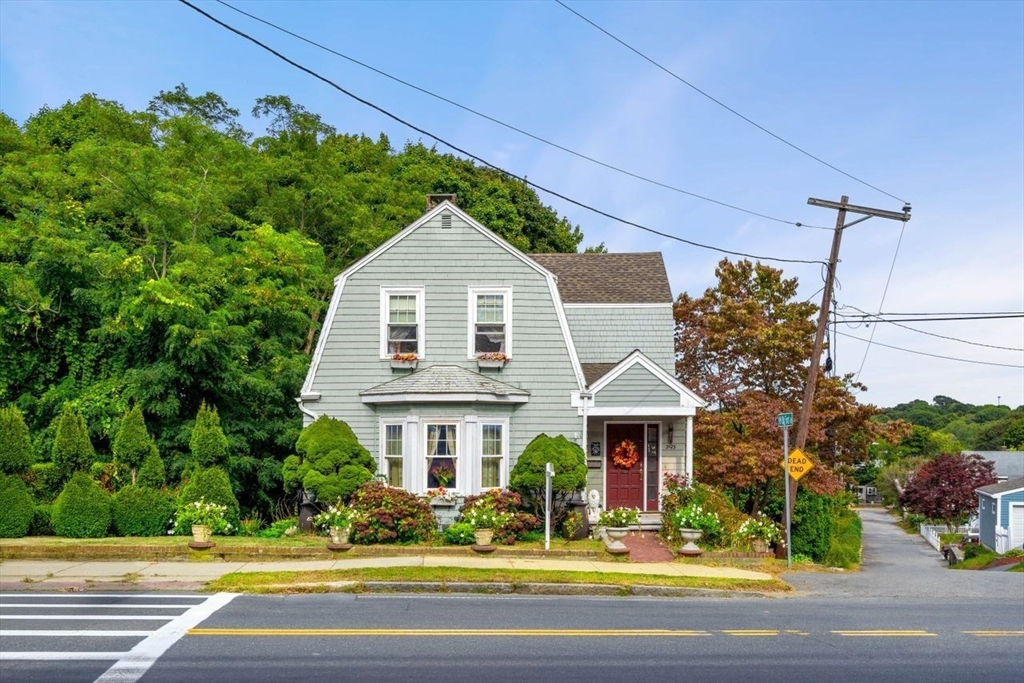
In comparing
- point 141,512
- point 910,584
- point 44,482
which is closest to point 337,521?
point 141,512

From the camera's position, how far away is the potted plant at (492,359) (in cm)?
2147

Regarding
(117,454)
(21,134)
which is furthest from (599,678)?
(21,134)

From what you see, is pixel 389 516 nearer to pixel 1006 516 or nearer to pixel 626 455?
pixel 626 455

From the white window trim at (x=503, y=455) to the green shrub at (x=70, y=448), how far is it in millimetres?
8410

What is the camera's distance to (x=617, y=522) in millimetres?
20016

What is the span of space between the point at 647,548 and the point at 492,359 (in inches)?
223

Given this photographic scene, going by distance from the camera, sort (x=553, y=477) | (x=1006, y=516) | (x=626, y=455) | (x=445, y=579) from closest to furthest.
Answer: (x=445, y=579) → (x=553, y=477) → (x=626, y=455) → (x=1006, y=516)

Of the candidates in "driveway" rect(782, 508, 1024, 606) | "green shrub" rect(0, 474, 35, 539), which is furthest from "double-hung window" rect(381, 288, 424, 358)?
"driveway" rect(782, 508, 1024, 606)

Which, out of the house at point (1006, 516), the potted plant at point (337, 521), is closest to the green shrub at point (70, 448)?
the potted plant at point (337, 521)

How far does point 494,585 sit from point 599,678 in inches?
240

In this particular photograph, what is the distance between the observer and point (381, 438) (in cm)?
2112

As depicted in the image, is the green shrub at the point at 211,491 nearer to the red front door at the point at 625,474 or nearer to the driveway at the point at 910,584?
the red front door at the point at 625,474

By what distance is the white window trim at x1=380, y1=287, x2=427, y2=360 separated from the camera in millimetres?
21766

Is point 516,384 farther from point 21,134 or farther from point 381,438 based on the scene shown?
point 21,134
